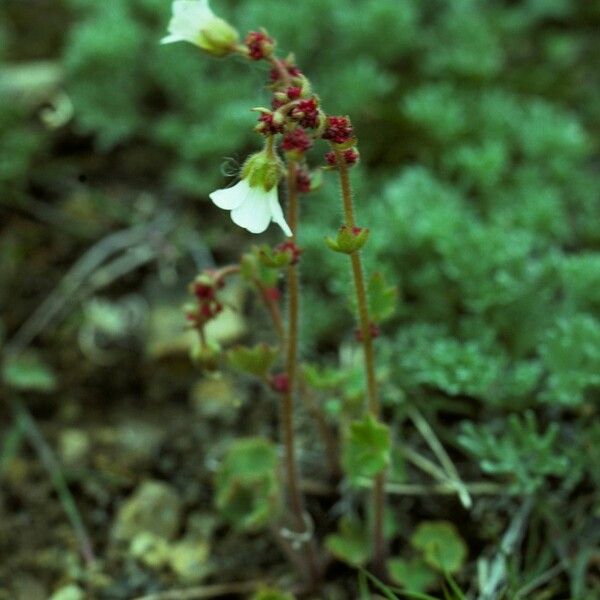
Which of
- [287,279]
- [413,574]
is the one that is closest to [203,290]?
[287,279]

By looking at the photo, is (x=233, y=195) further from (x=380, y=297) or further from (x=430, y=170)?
(x=430, y=170)

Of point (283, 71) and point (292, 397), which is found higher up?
point (283, 71)

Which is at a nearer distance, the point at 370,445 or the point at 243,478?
the point at 370,445

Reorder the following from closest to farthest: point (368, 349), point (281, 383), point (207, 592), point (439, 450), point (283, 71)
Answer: point (283, 71) → point (368, 349) → point (281, 383) → point (207, 592) → point (439, 450)

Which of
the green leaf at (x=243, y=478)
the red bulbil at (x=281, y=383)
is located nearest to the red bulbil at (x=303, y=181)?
the red bulbil at (x=281, y=383)

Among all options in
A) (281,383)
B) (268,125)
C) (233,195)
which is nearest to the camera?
(268,125)

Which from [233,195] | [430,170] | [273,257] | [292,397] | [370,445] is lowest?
[370,445]

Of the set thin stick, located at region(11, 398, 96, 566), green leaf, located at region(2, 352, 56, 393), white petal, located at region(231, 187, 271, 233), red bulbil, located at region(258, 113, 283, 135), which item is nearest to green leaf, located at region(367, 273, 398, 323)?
white petal, located at region(231, 187, 271, 233)
